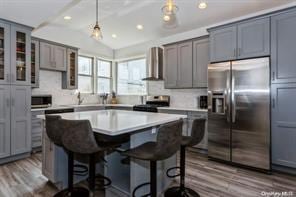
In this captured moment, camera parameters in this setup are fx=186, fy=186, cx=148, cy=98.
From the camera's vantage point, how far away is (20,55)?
12.2 ft

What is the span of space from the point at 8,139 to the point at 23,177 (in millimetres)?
1036

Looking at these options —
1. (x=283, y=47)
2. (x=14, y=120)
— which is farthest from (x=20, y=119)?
(x=283, y=47)

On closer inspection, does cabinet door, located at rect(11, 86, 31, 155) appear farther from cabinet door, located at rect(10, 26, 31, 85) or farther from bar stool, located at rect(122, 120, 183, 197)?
bar stool, located at rect(122, 120, 183, 197)

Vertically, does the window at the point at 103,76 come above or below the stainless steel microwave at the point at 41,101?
above

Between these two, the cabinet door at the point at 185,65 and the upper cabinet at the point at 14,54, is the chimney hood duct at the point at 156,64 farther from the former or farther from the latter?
the upper cabinet at the point at 14,54

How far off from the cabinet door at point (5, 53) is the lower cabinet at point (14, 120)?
0.20 metres

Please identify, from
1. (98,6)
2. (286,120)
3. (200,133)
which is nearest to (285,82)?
(286,120)

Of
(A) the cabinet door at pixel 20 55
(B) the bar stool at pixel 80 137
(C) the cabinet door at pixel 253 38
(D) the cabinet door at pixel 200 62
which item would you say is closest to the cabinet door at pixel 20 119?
(A) the cabinet door at pixel 20 55

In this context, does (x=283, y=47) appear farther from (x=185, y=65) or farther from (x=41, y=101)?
(x=41, y=101)

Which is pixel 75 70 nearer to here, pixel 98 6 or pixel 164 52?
pixel 98 6

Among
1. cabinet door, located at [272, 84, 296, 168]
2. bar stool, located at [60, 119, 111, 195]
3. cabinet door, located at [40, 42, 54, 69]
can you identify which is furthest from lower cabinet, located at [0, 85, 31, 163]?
cabinet door, located at [272, 84, 296, 168]

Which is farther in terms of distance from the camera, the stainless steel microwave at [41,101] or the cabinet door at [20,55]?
the stainless steel microwave at [41,101]

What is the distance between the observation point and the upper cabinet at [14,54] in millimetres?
3443

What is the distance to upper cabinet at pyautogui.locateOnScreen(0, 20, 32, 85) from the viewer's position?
3.44 m
